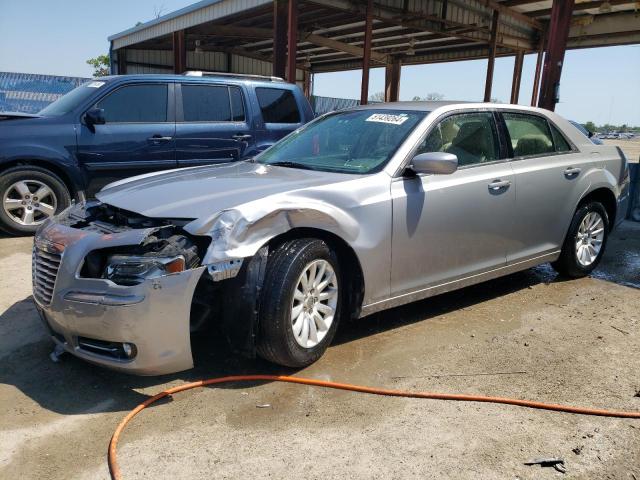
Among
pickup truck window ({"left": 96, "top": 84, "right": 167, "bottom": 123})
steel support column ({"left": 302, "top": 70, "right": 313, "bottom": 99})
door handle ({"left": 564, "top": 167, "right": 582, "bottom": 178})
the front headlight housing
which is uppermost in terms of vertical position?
steel support column ({"left": 302, "top": 70, "right": 313, "bottom": 99})

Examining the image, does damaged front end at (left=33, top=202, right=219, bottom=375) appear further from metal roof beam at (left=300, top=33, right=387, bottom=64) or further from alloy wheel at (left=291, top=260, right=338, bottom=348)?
metal roof beam at (left=300, top=33, right=387, bottom=64)

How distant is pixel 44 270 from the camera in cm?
297

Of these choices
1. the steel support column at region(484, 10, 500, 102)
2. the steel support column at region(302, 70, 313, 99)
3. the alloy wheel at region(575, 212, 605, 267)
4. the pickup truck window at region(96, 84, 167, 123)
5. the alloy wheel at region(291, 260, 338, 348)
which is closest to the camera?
the alloy wheel at region(291, 260, 338, 348)

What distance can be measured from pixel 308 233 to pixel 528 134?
2461 millimetres

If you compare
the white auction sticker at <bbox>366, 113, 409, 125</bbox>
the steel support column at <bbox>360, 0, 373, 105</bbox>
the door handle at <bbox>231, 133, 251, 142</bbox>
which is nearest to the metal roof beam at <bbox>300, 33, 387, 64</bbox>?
the steel support column at <bbox>360, 0, 373, 105</bbox>

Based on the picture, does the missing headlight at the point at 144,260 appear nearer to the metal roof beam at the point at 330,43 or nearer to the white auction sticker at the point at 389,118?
the white auction sticker at the point at 389,118

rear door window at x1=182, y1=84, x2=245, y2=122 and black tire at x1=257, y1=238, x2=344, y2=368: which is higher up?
rear door window at x1=182, y1=84, x2=245, y2=122

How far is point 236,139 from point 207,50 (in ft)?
58.4

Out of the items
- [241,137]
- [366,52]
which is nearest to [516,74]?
[366,52]

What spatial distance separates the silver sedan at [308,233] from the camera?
272 centimetres

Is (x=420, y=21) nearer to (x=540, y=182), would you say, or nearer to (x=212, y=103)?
(x=212, y=103)

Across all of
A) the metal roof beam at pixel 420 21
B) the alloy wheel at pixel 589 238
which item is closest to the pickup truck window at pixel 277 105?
the alloy wheel at pixel 589 238

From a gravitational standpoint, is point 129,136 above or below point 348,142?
below

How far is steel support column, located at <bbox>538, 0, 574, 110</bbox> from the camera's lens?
9.52m
